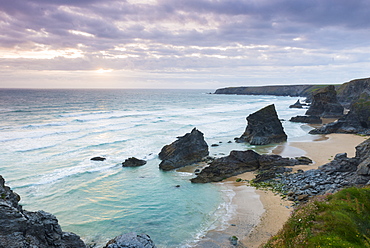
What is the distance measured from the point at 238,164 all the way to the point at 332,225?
18.8 m

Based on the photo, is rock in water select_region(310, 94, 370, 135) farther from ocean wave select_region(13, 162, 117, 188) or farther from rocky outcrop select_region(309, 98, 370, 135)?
ocean wave select_region(13, 162, 117, 188)

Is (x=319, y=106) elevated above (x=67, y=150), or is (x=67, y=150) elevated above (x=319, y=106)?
(x=319, y=106)

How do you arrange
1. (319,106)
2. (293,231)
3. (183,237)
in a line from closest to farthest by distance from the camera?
(293,231), (183,237), (319,106)

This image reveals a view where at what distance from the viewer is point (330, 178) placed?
2256 centimetres

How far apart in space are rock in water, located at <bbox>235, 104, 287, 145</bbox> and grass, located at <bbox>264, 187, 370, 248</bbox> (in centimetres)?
3150

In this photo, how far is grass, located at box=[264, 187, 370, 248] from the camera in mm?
11008

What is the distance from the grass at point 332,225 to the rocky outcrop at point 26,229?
9.97 m

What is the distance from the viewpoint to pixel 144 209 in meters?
22.2

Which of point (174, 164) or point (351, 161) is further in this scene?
point (174, 164)

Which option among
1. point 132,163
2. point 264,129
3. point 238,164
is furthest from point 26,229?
point 264,129

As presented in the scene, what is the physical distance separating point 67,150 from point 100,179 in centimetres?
1580

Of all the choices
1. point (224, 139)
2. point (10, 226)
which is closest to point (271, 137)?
point (224, 139)

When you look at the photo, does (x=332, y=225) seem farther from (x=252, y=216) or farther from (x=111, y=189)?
(x=111, y=189)

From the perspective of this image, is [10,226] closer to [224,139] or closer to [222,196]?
[222,196]
